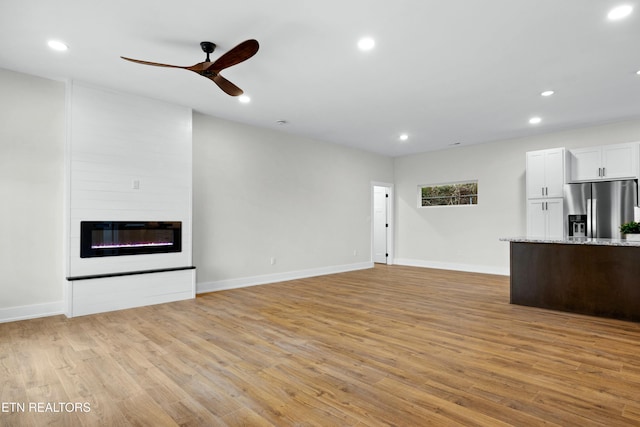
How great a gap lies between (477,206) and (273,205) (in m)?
4.57

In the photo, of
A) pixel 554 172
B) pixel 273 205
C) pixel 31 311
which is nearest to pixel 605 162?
pixel 554 172

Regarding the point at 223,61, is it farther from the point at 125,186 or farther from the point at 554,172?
the point at 554,172

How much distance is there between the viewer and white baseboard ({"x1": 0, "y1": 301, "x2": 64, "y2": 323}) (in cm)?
384

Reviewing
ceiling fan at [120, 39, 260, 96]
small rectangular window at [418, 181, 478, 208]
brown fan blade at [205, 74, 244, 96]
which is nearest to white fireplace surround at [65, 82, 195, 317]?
ceiling fan at [120, 39, 260, 96]

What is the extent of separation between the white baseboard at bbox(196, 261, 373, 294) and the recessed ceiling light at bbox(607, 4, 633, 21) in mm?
5595

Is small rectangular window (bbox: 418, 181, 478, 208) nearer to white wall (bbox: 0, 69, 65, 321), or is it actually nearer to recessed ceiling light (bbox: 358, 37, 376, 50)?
recessed ceiling light (bbox: 358, 37, 376, 50)

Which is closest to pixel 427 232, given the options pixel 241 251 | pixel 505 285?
pixel 505 285

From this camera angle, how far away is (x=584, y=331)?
11.4ft

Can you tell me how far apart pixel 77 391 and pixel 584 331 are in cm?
448

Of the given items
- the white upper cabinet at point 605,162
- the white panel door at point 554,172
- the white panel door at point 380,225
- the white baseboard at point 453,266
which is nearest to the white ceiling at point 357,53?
the white upper cabinet at point 605,162

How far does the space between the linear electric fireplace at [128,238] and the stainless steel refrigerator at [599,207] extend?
253 inches

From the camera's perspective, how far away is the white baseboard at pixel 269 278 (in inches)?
216

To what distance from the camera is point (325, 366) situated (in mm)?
2613

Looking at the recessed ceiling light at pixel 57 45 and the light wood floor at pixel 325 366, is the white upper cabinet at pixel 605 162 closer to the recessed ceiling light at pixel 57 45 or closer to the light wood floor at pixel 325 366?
the light wood floor at pixel 325 366
